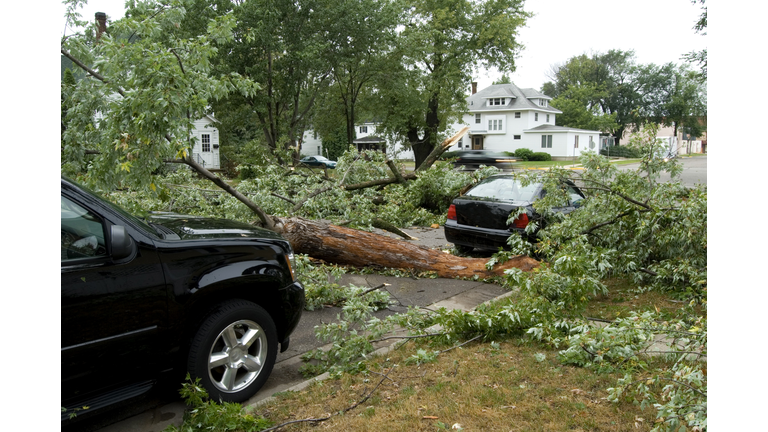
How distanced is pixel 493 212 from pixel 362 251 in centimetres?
229

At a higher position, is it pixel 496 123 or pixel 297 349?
pixel 496 123

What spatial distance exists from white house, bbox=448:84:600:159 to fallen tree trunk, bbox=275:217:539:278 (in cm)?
5673

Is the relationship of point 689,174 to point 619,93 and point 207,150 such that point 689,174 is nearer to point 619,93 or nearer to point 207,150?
point 207,150

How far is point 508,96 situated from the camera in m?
66.9

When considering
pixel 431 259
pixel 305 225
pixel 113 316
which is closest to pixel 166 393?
pixel 113 316

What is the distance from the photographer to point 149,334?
11.9ft

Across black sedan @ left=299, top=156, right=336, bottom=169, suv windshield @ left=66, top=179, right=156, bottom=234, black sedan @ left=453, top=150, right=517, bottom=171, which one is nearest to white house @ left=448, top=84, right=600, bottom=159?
black sedan @ left=299, top=156, right=336, bottom=169

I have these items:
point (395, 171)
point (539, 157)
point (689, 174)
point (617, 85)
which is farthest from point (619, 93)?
point (395, 171)

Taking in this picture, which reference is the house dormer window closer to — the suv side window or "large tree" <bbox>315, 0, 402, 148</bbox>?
"large tree" <bbox>315, 0, 402, 148</bbox>

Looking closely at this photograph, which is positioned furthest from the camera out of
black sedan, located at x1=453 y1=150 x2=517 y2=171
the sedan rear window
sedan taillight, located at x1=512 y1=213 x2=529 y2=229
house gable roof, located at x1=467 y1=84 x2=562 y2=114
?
house gable roof, located at x1=467 y1=84 x2=562 y2=114

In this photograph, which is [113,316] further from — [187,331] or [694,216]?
[694,216]

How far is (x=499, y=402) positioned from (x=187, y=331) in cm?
223

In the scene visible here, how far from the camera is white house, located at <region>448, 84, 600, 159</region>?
63344 mm

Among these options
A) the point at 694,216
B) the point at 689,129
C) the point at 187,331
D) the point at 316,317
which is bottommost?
the point at 316,317
